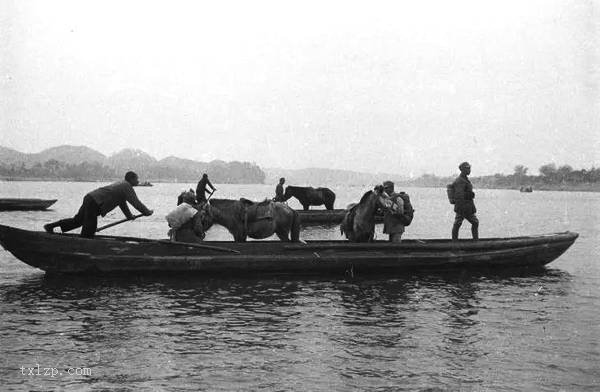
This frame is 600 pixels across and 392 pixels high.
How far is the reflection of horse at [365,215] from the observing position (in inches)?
544

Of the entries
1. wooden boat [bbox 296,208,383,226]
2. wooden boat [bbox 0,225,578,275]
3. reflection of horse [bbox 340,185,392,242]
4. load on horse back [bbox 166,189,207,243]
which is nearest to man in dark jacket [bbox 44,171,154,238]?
wooden boat [bbox 0,225,578,275]

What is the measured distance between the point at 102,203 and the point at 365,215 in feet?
22.0

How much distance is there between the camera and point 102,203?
12.5 meters

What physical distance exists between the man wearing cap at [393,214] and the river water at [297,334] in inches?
54.9

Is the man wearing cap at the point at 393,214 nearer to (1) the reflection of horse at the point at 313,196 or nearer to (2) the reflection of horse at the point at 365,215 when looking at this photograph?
(2) the reflection of horse at the point at 365,215

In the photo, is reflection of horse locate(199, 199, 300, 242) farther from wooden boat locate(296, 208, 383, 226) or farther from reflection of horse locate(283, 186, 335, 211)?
reflection of horse locate(283, 186, 335, 211)

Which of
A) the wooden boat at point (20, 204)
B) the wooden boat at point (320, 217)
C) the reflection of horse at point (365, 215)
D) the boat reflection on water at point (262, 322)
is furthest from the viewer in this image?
the wooden boat at point (20, 204)

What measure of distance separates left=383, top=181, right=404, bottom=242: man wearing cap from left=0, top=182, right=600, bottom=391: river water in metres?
1.39

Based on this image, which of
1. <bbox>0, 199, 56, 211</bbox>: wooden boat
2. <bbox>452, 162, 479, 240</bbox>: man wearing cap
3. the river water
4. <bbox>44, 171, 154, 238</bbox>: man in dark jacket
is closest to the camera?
the river water

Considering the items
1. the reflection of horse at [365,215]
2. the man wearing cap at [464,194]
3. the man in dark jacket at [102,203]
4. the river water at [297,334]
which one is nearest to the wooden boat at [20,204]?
the river water at [297,334]

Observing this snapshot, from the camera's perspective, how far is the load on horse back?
13.2m

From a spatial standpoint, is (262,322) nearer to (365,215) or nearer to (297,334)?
(297,334)

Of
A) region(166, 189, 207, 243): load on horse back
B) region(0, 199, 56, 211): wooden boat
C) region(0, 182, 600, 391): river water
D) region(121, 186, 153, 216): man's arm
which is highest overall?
region(121, 186, 153, 216): man's arm

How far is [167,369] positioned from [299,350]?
6.51 feet
